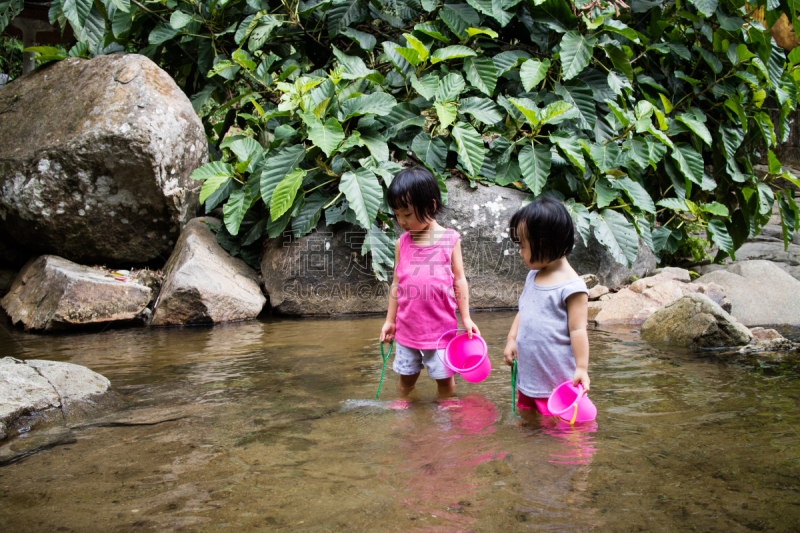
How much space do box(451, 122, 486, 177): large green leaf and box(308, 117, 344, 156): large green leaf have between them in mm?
1117

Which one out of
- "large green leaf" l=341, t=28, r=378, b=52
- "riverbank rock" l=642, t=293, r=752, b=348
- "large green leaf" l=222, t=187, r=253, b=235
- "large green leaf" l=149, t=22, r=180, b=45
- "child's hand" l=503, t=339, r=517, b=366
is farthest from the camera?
"large green leaf" l=149, t=22, r=180, b=45

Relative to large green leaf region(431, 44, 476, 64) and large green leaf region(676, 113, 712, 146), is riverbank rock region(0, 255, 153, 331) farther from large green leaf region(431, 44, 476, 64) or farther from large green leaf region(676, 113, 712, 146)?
large green leaf region(676, 113, 712, 146)

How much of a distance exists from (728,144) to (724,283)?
201 centimetres

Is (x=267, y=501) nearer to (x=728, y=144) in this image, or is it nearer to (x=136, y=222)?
(x=136, y=222)

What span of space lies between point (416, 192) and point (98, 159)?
155 inches

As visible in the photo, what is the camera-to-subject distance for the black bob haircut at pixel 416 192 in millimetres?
2650

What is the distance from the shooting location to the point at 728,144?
6.46 metres

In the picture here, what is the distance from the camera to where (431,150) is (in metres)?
5.60

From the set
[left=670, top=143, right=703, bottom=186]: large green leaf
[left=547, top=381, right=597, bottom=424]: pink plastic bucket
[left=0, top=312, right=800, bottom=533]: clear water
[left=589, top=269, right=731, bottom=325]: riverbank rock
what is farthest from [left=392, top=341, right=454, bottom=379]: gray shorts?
[left=670, top=143, right=703, bottom=186]: large green leaf

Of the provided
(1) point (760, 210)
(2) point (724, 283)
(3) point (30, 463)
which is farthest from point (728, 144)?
(3) point (30, 463)

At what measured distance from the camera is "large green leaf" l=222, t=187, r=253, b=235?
5.31 meters

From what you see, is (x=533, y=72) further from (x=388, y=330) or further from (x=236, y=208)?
(x=388, y=330)

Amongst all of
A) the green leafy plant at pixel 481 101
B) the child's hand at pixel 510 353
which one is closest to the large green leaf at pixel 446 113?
the green leafy plant at pixel 481 101

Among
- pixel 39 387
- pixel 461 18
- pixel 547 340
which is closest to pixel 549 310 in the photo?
pixel 547 340
